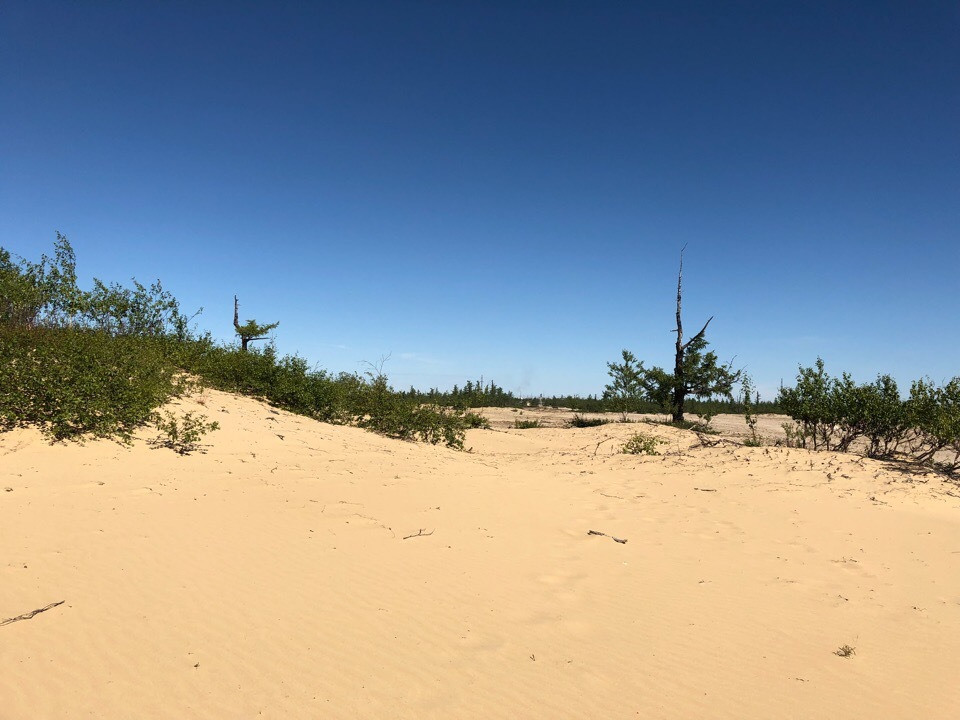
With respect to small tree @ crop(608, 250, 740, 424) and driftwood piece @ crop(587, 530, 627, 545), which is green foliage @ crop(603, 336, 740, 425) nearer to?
small tree @ crop(608, 250, 740, 424)

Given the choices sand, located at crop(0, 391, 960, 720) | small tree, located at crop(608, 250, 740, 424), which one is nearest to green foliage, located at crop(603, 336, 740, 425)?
small tree, located at crop(608, 250, 740, 424)

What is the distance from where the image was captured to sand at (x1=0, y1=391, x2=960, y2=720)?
300 cm

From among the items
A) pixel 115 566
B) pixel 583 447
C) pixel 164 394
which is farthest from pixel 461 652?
pixel 583 447

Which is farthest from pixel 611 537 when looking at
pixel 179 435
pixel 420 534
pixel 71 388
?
pixel 71 388

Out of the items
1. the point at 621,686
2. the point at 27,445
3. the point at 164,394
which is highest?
the point at 164,394

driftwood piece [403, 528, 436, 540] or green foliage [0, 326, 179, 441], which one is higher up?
green foliage [0, 326, 179, 441]

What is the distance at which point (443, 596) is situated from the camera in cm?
430

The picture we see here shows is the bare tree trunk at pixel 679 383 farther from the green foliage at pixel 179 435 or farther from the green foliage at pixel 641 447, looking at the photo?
the green foliage at pixel 179 435

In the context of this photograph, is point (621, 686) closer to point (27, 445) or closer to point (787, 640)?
point (787, 640)

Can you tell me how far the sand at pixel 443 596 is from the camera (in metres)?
3.00

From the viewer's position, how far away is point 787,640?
3896 millimetres

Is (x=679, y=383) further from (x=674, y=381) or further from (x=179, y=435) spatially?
(x=179, y=435)

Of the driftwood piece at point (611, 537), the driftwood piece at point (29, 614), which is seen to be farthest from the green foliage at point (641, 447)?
the driftwood piece at point (29, 614)

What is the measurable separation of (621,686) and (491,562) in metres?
2.13
